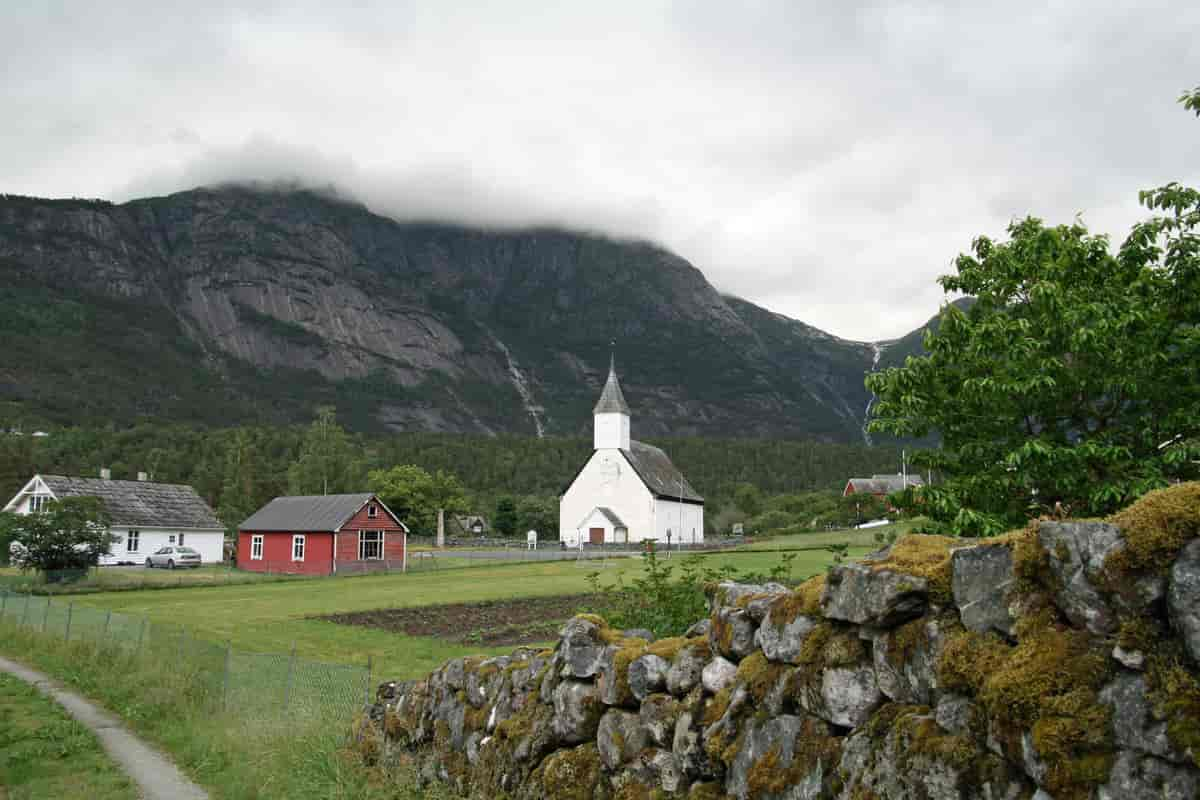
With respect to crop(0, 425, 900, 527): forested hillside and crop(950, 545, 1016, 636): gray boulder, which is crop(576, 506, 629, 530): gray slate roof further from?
crop(950, 545, 1016, 636): gray boulder

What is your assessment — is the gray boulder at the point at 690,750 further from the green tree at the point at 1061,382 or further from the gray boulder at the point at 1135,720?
the green tree at the point at 1061,382

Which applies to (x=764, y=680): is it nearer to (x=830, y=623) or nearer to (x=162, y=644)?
(x=830, y=623)

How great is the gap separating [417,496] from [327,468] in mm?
14628

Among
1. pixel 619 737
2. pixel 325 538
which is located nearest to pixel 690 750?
pixel 619 737

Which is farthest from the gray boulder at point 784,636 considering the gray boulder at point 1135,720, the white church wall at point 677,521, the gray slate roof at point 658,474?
the gray slate roof at point 658,474

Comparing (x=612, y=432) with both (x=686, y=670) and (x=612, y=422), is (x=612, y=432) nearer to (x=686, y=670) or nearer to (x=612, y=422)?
(x=612, y=422)

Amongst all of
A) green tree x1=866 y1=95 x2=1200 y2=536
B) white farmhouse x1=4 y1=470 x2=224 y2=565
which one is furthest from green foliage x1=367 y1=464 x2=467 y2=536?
green tree x1=866 y1=95 x2=1200 y2=536

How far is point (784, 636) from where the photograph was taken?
5.46m

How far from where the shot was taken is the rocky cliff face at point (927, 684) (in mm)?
3543

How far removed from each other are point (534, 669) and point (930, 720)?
4628 millimetres

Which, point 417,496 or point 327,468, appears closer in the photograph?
point 417,496

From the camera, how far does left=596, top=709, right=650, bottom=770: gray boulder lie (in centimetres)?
647

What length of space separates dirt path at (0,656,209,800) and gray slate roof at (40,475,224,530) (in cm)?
5262

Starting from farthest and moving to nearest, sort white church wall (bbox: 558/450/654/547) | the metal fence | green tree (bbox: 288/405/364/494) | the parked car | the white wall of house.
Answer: green tree (bbox: 288/405/364/494), white church wall (bbox: 558/450/654/547), the white wall of house, the parked car, the metal fence
